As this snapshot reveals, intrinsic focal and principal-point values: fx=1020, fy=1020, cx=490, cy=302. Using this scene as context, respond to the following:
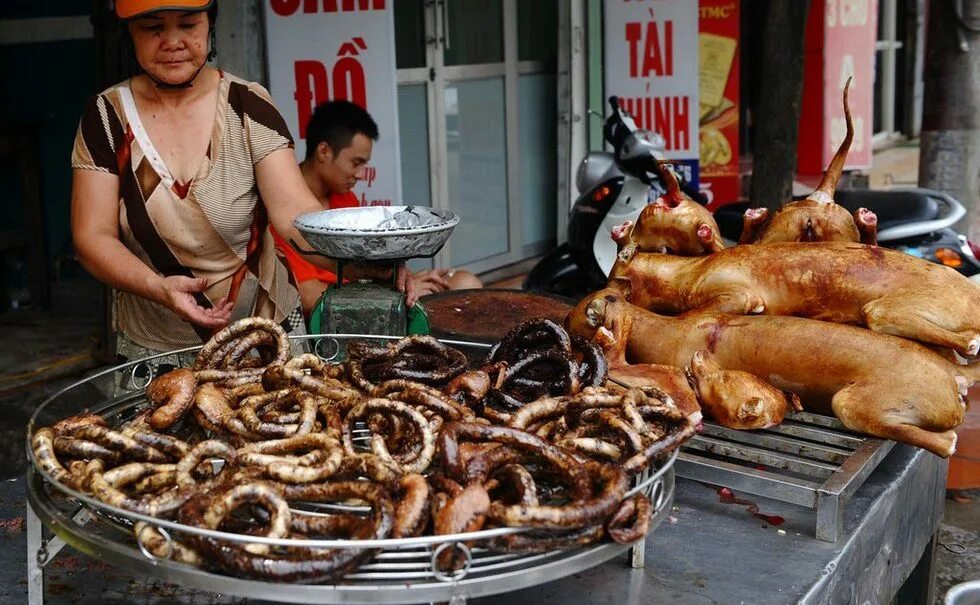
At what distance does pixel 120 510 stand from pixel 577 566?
0.91 meters

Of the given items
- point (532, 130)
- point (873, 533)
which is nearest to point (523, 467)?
point (873, 533)

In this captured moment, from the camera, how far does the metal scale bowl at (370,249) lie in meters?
3.03

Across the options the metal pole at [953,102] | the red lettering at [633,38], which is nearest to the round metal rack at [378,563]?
the metal pole at [953,102]

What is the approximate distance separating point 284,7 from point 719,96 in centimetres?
446

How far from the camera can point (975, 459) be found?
15.9 feet

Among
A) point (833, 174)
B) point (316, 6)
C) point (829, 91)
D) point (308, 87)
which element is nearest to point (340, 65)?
point (308, 87)

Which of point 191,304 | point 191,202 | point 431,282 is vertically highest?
point 191,202

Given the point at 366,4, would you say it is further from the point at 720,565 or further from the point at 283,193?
the point at 720,565

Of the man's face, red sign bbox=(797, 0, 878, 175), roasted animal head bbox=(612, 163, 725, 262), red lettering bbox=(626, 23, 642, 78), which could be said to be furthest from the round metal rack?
red sign bbox=(797, 0, 878, 175)

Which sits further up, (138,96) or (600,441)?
(138,96)

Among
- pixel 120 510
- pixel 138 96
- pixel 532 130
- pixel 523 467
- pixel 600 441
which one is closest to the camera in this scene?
pixel 120 510

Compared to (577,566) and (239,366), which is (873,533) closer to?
(577,566)

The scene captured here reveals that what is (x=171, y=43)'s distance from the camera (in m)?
3.40

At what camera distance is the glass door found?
842 centimetres
